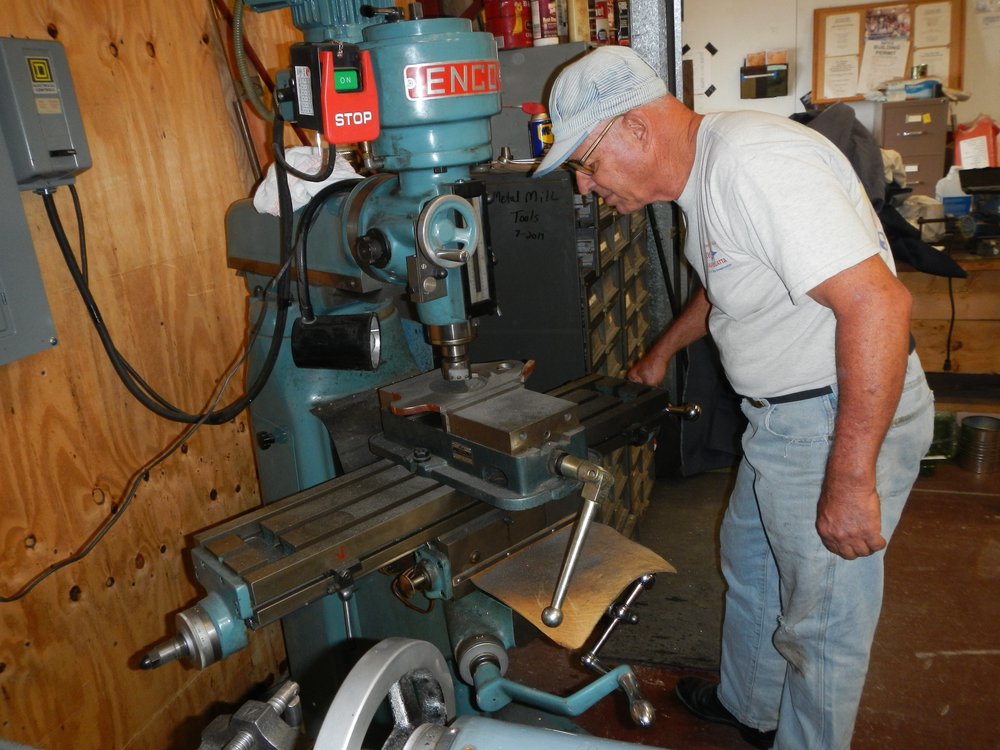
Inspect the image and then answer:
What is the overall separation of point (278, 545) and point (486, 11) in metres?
1.59

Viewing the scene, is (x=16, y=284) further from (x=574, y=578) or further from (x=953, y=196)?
(x=953, y=196)

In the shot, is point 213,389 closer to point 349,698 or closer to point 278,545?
point 278,545

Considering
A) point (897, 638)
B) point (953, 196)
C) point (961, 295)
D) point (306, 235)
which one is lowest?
point (897, 638)

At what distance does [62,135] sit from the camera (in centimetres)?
115

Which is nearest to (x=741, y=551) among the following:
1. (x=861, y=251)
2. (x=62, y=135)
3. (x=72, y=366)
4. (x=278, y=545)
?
(x=861, y=251)

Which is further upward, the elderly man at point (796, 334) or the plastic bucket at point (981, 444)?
the elderly man at point (796, 334)

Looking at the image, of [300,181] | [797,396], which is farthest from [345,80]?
[797,396]

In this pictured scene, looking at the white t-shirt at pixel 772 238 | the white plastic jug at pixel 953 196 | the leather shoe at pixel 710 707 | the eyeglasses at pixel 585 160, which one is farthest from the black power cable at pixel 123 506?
the white plastic jug at pixel 953 196

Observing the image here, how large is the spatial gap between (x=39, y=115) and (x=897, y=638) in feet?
6.80

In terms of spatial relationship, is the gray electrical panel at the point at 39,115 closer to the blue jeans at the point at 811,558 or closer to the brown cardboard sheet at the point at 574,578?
the brown cardboard sheet at the point at 574,578

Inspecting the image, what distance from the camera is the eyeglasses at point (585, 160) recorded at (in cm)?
117

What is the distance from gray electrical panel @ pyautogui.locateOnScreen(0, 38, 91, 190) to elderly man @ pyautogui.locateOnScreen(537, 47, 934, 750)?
71 centimetres

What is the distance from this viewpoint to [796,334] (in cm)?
118

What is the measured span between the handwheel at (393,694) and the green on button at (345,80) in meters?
0.65
